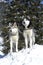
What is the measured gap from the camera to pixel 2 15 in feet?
98.8

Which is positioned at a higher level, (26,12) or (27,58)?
(26,12)

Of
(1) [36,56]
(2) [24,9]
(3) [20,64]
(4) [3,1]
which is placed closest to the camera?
(3) [20,64]

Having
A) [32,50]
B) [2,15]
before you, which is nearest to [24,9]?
[2,15]

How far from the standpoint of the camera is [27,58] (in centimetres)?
1250

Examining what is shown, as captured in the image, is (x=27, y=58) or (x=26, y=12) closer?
(x=27, y=58)

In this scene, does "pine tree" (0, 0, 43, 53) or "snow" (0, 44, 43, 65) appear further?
"pine tree" (0, 0, 43, 53)

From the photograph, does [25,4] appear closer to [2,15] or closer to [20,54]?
[2,15]

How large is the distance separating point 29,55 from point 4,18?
16799mm

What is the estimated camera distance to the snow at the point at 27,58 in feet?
39.5

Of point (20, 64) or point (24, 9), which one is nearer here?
point (20, 64)

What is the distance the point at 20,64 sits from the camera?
1200cm

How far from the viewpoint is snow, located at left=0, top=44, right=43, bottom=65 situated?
1204cm

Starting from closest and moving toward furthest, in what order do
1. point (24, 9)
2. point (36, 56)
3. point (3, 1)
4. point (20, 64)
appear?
point (20, 64)
point (36, 56)
point (24, 9)
point (3, 1)

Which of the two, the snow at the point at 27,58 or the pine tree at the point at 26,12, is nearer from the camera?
the snow at the point at 27,58
